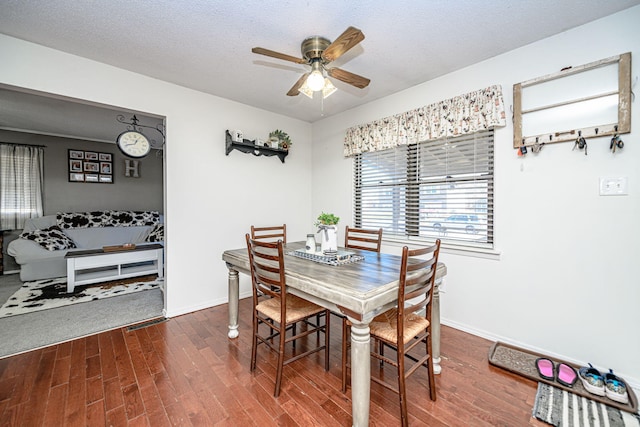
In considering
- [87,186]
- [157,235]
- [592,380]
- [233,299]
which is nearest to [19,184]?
[87,186]

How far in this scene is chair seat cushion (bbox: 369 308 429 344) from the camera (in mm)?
1510

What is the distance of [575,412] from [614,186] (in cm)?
150

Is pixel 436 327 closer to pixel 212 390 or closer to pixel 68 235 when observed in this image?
pixel 212 390

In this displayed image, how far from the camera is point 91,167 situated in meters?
5.30

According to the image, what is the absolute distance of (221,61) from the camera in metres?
2.43

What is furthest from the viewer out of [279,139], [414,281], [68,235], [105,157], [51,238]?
[105,157]

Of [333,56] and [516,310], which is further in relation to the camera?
[516,310]

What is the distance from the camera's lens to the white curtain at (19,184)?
4449mm

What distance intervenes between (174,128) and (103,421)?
2.60 meters

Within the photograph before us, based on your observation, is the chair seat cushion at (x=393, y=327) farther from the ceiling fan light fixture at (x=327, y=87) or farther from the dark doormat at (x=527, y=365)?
the ceiling fan light fixture at (x=327, y=87)

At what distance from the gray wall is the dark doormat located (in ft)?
18.7

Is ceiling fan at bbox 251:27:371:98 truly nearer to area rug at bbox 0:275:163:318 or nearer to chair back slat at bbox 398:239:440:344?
chair back slat at bbox 398:239:440:344

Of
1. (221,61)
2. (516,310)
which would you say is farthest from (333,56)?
(516,310)

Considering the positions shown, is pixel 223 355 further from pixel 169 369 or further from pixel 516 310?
pixel 516 310
